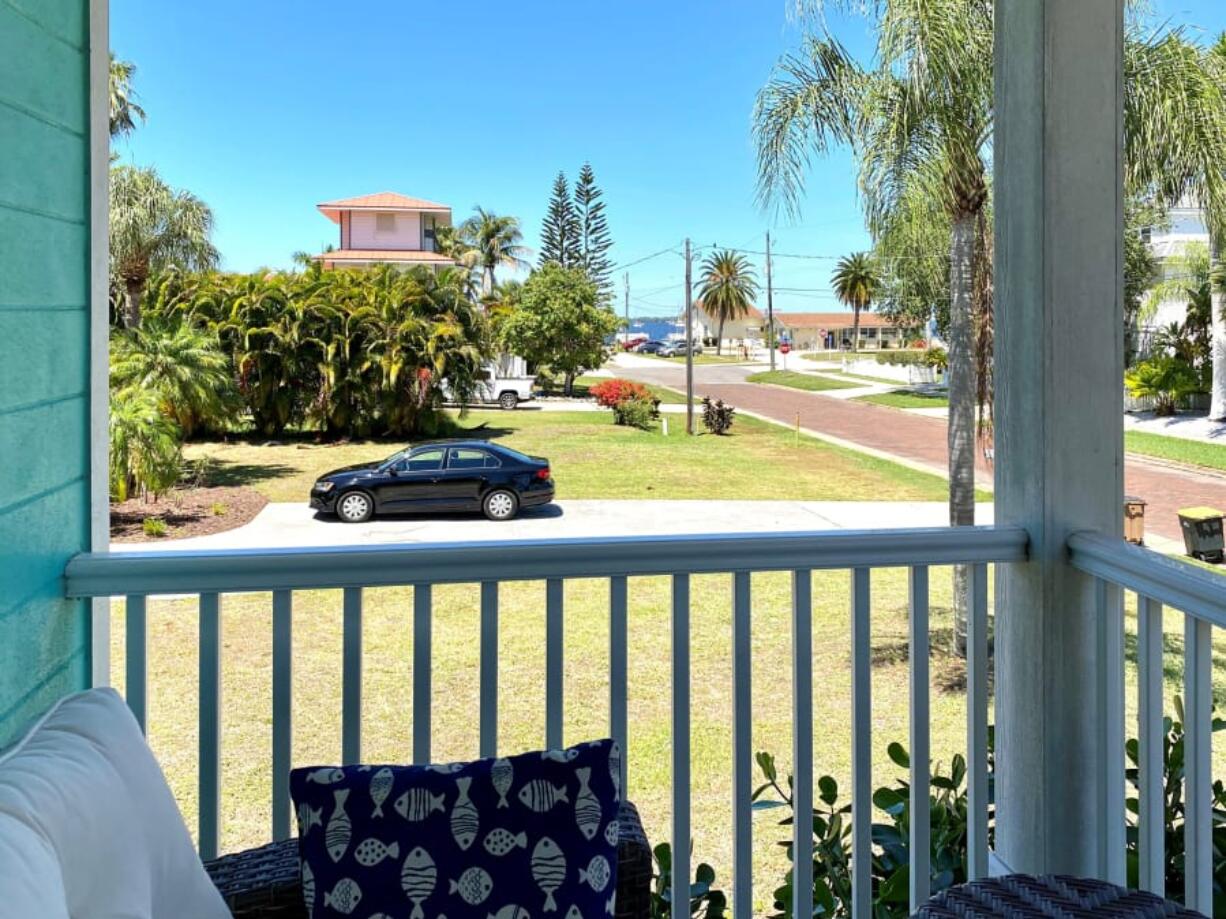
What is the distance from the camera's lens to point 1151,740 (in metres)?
1.70

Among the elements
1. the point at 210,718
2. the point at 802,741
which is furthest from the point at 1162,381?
the point at 210,718

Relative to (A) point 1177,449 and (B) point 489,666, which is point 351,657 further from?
(A) point 1177,449

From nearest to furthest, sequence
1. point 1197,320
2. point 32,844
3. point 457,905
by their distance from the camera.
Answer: point 32,844, point 457,905, point 1197,320

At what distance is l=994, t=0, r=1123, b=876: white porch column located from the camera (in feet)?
5.96

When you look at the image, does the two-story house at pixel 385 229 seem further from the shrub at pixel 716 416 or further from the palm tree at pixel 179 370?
the shrub at pixel 716 416

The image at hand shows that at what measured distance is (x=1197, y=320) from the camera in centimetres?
170

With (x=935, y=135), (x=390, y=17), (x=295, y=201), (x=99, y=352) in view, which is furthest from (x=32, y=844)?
(x=935, y=135)

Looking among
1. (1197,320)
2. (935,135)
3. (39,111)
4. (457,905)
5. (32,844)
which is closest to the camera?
(32,844)

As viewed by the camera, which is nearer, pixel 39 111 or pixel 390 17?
pixel 39 111

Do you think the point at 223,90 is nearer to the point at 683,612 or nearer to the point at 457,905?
the point at 683,612

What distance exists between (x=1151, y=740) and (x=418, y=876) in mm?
1244

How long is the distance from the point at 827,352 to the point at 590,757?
1.07 metres

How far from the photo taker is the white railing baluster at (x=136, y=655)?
5.66 feet

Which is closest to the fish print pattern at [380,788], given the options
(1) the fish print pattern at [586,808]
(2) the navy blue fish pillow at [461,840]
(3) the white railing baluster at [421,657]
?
(2) the navy blue fish pillow at [461,840]
